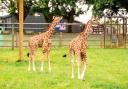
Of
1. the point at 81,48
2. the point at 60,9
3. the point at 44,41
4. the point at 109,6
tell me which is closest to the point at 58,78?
the point at 81,48

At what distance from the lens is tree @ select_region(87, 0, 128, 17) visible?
43688mm

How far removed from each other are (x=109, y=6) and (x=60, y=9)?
896 centimetres

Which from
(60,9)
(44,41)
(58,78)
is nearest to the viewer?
(58,78)

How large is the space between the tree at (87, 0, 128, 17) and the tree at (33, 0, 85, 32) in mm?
4660

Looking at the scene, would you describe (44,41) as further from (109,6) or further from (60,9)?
(60,9)

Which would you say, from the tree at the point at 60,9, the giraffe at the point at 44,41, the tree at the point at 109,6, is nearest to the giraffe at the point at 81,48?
the giraffe at the point at 44,41

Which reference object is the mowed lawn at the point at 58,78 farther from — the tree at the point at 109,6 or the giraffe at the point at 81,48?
the tree at the point at 109,6

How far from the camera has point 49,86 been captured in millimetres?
11484

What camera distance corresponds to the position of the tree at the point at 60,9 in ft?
169

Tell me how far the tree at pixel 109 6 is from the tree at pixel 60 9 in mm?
4660

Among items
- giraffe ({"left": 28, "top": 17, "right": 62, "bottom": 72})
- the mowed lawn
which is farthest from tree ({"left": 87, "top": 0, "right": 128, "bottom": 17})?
giraffe ({"left": 28, "top": 17, "right": 62, "bottom": 72})

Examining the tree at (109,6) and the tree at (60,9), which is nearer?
the tree at (109,6)

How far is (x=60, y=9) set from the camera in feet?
177

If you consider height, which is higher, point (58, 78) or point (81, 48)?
point (81, 48)
